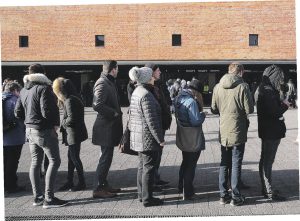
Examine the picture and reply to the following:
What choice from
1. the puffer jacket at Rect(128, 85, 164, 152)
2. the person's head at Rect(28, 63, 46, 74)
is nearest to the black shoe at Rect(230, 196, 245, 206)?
the puffer jacket at Rect(128, 85, 164, 152)

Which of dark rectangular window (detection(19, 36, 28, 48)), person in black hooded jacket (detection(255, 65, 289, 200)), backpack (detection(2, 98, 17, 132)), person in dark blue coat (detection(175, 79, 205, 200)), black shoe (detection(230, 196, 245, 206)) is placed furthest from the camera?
dark rectangular window (detection(19, 36, 28, 48))

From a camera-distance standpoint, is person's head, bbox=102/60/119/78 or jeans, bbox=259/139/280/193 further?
person's head, bbox=102/60/119/78

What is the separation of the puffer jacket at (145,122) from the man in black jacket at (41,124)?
1018 mm

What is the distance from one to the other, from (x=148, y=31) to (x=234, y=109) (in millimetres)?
25191

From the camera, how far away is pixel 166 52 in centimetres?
3058

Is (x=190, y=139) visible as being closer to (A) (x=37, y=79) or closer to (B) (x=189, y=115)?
(B) (x=189, y=115)

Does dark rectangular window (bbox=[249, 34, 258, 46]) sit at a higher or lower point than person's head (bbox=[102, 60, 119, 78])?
higher

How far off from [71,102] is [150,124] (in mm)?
1552

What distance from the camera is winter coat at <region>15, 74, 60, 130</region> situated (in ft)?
19.3

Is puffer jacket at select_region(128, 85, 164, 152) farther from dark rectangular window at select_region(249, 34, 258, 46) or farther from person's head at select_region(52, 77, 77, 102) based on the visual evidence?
dark rectangular window at select_region(249, 34, 258, 46)

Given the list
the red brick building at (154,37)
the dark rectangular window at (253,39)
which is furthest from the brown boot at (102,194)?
the dark rectangular window at (253,39)

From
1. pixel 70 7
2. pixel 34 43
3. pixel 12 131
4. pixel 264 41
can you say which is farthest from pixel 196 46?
→ pixel 12 131

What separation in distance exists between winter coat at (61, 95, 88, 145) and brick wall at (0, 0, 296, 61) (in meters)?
23.8

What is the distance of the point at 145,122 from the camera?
5.90 meters
